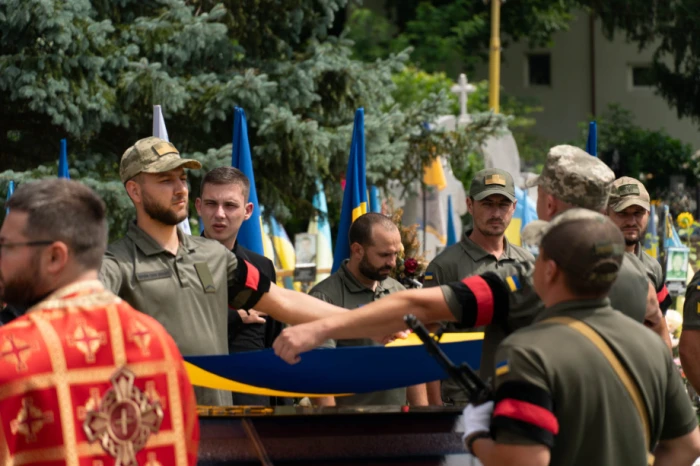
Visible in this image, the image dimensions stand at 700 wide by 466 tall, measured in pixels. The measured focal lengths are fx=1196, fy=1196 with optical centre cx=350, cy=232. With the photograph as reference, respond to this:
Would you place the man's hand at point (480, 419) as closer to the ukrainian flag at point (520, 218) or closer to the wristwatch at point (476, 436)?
the wristwatch at point (476, 436)

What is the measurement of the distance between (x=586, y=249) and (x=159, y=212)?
91.1 inches

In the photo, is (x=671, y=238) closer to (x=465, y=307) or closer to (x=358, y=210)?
(x=358, y=210)

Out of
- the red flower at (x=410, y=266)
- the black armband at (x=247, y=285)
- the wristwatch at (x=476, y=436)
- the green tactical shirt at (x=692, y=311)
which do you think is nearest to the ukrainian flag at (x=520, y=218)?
the red flower at (x=410, y=266)

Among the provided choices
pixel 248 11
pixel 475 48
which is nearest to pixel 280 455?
pixel 248 11

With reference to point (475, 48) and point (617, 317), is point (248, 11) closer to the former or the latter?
point (617, 317)

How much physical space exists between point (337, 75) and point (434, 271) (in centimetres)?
A: 794

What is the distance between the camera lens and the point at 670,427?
337 centimetres

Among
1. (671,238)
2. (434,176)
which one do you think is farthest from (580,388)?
(434,176)

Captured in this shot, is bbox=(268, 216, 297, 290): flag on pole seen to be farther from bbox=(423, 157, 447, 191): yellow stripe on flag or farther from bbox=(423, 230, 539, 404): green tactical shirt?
bbox=(423, 230, 539, 404): green tactical shirt

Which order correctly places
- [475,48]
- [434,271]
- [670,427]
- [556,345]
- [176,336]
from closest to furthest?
Result: [556,345]
[670,427]
[176,336]
[434,271]
[475,48]

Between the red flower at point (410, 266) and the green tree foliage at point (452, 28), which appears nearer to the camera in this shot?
the red flower at point (410, 266)

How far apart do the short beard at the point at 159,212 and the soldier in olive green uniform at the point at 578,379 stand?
83.1 inches

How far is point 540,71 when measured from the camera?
4506cm

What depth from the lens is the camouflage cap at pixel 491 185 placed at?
670 cm
